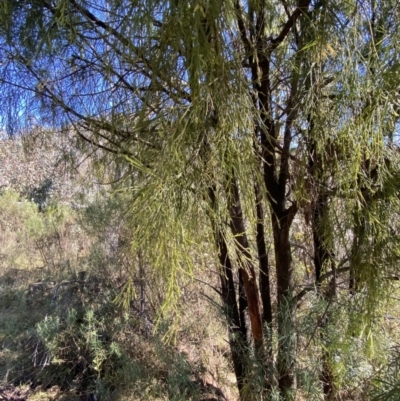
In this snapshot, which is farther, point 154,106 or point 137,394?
point 137,394

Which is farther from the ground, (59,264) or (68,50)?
(68,50)

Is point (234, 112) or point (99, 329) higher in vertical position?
point (234, 112)

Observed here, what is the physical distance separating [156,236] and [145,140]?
1.54 ft

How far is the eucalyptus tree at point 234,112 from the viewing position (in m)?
1.11

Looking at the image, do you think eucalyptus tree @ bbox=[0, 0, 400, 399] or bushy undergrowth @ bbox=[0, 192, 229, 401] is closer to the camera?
eucalyptus tree @ bbox=[0, 0, 400, 399]

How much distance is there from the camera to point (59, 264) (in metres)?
4.73

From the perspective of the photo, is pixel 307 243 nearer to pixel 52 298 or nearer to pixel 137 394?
pixel 137 394

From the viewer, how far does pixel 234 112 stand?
1.13 m

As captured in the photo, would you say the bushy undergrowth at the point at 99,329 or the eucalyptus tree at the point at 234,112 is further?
the bushy undergrowth at the point at 99,329

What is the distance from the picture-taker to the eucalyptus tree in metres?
1.11

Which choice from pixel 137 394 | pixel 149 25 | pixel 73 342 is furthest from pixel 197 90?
pixel 73 342

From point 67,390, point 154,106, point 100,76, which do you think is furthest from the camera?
point 67,390

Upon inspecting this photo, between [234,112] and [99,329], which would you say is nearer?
[234,112]

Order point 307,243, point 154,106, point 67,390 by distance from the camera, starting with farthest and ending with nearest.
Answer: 1. point 67,390
2. point 307,243
3. point 154,106
